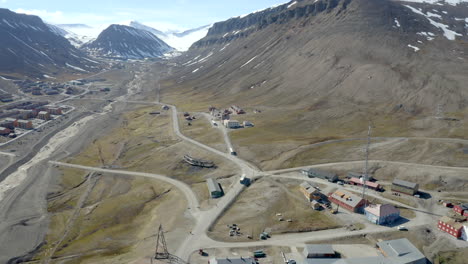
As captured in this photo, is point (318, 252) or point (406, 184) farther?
point (406, 184)

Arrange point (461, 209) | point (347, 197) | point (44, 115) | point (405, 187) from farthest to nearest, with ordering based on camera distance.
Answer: point (44, 115) < point (405, 187) < point (347, 197) < point (461, 209)

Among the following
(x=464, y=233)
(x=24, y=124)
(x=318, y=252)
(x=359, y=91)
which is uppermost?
(x=359, y=91)

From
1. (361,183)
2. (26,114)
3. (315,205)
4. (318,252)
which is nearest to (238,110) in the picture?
(361,183)

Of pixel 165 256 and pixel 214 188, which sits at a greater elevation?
pixel 214 188

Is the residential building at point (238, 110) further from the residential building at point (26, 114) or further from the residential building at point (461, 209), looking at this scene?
the residential building at point (26, 114)

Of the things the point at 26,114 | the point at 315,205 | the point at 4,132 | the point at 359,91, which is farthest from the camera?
the point at 26,114

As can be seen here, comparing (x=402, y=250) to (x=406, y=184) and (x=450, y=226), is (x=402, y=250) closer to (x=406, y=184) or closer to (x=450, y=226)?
(x=450, y=226)

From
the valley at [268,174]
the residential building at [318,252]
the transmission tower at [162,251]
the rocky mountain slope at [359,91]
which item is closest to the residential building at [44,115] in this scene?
the valley at [268,174]
